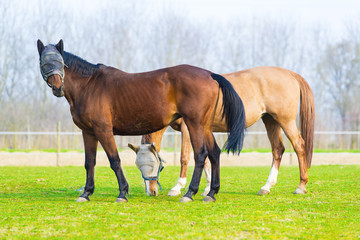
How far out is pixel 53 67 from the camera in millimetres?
6156

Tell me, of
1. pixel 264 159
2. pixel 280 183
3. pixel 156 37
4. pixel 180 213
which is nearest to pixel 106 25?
pixel 156 37

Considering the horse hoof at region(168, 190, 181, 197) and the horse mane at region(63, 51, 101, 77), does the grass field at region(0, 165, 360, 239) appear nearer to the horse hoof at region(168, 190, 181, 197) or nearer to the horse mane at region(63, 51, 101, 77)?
the horse hoof at region(168, 190, 181, 197)

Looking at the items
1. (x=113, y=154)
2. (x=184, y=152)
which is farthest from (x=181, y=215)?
(x=184, y=152)

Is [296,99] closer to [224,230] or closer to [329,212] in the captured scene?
[329,212]

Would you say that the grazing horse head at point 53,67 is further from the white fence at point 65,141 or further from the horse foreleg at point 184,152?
the white fence at point 65,141

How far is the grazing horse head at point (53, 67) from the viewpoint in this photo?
6.14 metres

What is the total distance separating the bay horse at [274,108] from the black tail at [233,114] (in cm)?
92

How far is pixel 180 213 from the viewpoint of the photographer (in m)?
5.30

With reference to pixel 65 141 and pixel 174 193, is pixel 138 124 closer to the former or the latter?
pixel 174 193

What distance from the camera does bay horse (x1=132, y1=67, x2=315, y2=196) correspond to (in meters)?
7.52

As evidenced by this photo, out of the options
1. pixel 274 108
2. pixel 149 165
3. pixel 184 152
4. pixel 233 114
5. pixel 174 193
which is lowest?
pixel 174 193

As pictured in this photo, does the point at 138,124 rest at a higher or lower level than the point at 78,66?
lower

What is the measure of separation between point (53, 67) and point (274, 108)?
148 inches

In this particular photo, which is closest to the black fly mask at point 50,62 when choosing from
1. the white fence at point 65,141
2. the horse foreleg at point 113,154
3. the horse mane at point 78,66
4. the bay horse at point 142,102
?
the bay horse at point 142,102
